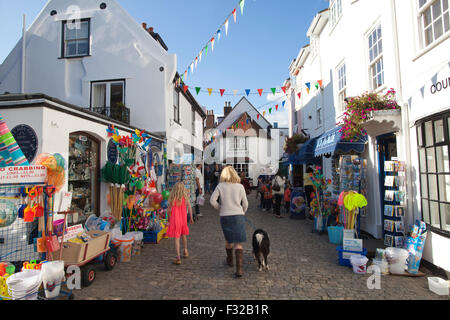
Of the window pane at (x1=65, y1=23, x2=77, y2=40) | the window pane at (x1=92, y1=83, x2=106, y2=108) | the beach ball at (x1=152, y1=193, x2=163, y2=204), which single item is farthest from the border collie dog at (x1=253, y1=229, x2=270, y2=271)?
the window pane at (x1=65, y1=23, x2=77, y2=40)

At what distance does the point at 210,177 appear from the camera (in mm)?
21438

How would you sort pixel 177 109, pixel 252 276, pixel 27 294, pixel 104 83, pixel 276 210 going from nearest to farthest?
pixel 27 294 < pixel 252 276 < pixel 276 210 < pixel 104 83 < pixel 177 109

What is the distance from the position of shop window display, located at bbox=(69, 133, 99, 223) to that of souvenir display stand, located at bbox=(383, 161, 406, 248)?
6650 mm

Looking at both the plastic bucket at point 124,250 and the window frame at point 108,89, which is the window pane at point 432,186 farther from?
the window frame at point 108,89

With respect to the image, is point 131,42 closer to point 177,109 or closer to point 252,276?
point 177,109

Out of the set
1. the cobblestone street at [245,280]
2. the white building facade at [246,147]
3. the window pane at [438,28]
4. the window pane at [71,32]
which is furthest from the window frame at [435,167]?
the white building facade at [246,147]

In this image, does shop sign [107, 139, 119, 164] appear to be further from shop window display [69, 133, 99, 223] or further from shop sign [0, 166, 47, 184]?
shop sign [0, 166, 47, 184]

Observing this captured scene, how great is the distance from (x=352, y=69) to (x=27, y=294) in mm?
8981

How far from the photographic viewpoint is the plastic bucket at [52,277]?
3.56 m

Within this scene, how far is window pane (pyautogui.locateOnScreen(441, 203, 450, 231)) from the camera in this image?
4496mm

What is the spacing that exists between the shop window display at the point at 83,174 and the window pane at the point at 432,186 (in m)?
7.16

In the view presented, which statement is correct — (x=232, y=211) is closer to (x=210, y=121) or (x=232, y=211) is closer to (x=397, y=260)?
(x=397, y=260)

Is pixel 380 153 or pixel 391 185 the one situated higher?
pixel 380 153
